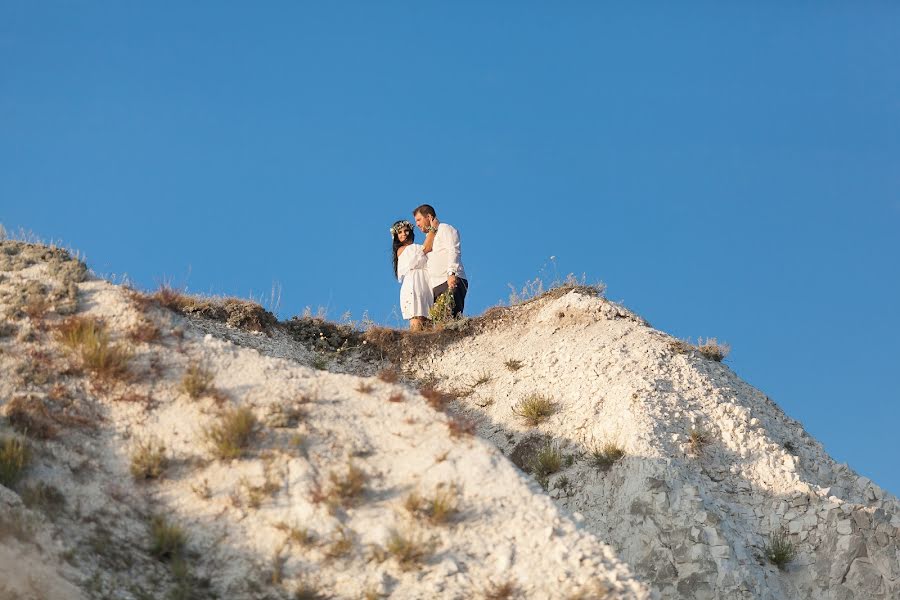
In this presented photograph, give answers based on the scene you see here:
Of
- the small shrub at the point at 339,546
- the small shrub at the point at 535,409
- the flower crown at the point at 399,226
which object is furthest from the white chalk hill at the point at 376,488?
the flower crown at the point at 399,226

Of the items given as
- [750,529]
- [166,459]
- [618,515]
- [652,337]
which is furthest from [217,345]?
[652,337]

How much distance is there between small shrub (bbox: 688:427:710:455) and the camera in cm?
1939

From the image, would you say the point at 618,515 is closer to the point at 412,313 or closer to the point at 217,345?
the point at 217,345

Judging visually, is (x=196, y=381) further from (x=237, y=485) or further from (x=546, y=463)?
(x=546, y=463)

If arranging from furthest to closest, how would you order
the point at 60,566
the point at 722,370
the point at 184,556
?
1. the point at 722,370
2. the point at 184,556
3. the point at 60,566

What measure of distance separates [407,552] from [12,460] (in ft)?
14.8

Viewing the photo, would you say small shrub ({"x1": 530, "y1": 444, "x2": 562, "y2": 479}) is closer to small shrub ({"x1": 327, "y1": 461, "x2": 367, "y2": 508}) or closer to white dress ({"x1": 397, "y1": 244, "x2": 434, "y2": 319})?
small shrub ({"x1": 327, "y1": 461, "x2": 367, "y2": 508})

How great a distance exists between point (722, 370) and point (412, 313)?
6.80 m

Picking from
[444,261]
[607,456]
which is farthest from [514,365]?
[607,456]

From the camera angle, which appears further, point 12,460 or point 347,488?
point 347,488

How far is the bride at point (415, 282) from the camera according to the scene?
82.5ft

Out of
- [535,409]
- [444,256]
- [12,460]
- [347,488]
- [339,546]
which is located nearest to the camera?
Result: [339,546]

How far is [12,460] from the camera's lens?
12695 mm

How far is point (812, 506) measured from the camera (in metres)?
18.4
